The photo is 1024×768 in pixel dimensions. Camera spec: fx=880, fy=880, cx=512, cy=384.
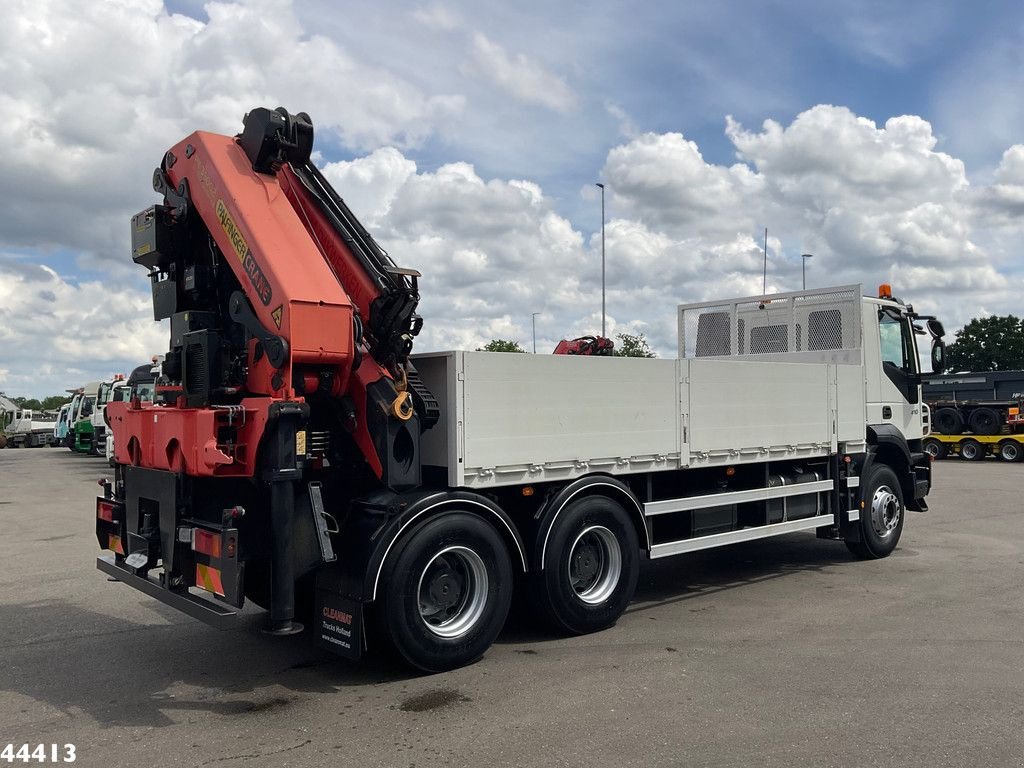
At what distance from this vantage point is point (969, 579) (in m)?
8.62

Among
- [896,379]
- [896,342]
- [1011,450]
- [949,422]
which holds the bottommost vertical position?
[1011,450]

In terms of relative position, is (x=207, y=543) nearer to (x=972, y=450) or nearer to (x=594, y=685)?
(x=594, y=685)

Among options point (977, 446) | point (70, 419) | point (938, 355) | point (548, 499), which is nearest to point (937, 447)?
point (977, 446)

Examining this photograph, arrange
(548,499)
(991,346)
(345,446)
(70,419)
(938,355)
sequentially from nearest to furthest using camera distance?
(345,446) → (548,499) → (938,355) → (70,419) → (991,346)

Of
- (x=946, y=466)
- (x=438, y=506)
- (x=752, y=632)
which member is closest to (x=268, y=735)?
(x=438, y=506)

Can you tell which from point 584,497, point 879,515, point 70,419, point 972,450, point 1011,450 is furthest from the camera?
point 70,419

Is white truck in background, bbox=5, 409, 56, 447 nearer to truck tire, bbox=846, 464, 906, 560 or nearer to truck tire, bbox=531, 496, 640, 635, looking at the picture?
truck tire, bbox=846, 464, 906, 560

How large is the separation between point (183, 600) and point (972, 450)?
2687cm

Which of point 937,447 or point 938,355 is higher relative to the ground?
point 938,355

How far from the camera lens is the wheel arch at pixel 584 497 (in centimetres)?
A: 627

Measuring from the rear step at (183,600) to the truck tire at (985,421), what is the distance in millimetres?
26218

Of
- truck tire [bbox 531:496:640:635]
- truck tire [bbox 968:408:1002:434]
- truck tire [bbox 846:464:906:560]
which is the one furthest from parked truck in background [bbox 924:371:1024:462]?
truck tire [bbox 531:496:640:635]

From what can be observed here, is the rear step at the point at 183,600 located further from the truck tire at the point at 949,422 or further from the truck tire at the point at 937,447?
the truck tire at the point at 937,447

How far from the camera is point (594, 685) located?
5473mm
